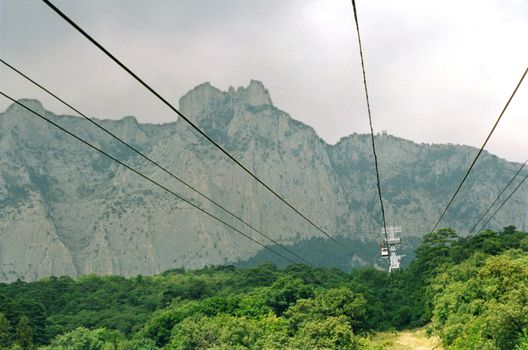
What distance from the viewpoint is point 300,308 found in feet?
196

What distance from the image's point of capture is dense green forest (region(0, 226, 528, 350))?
43.0 m

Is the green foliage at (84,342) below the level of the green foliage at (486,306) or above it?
below

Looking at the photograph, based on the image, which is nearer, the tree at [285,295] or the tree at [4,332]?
the tree at [4,332]

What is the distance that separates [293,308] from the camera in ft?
195

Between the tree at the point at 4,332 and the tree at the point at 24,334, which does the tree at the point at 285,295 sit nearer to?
the tree at the point at 24,334

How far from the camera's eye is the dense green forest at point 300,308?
43031mm

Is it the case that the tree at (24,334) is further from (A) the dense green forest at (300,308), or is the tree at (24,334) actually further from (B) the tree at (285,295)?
(B) the tree at (285,295)

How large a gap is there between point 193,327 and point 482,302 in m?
27.5

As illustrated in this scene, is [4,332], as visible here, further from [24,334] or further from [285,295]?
[285,295]

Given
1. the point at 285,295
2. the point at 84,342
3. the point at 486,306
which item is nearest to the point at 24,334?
the point at 84,342

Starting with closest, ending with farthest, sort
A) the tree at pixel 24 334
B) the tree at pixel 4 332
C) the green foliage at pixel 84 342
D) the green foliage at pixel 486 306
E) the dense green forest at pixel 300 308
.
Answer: the green foliage at pixel 486 306 < the dense green forest at pixel 300 308 < the green foliage at pixel 84 342 < the tree at pixel 4 332 < the tree at pixel 24 334

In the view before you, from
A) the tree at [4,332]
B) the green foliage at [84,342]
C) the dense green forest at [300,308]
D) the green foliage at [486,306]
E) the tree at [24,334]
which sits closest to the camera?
the green foliage at [486,306]

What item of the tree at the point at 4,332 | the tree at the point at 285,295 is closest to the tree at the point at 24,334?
the tree at the point at 4,332

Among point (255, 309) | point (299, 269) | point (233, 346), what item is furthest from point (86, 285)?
point (233, 346)
